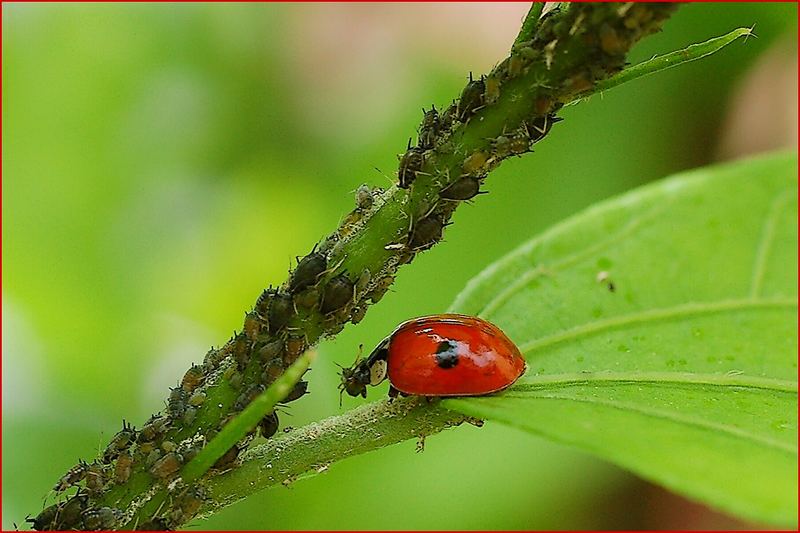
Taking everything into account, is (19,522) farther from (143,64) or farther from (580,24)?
(580,24)

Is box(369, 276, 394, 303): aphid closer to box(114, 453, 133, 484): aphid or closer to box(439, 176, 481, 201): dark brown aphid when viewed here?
box(439, 176, 481, 201): dark brown aphid

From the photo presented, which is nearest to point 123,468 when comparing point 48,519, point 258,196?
point 48,519

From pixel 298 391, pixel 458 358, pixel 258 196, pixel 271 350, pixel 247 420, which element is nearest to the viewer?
pixel 247 420

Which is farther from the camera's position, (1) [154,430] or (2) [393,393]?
(2) [393,393]

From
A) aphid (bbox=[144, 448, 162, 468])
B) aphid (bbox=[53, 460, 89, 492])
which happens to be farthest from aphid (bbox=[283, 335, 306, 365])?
aphid (bbox=[53, 460, 89, 492])

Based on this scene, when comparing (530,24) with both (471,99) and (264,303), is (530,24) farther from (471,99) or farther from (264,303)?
(264,303)

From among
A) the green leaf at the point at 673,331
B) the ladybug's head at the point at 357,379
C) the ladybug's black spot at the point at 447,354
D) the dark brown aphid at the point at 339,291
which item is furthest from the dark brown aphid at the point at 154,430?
the ladybug's head at the point at 357,379
